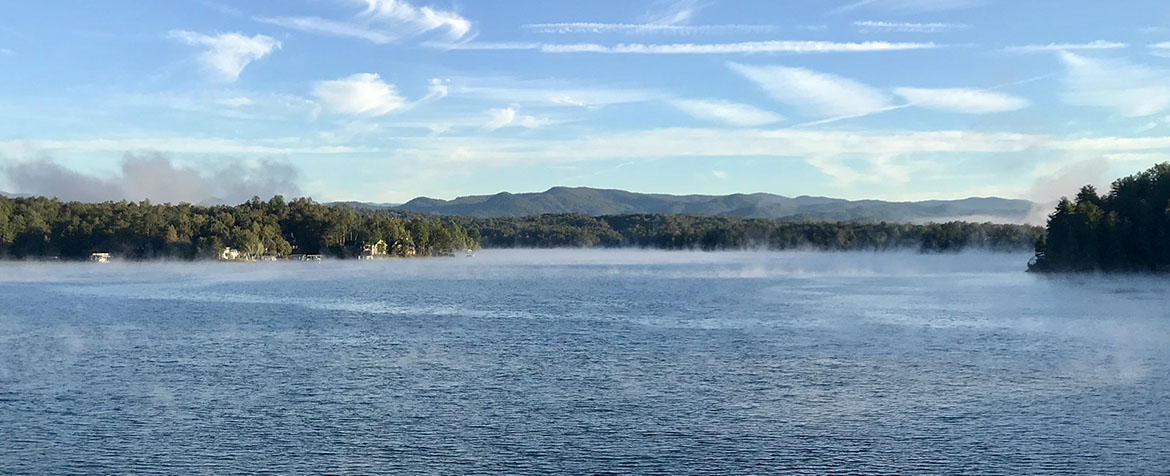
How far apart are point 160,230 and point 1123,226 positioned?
5048 inches

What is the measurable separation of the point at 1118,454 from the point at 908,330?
23.1m

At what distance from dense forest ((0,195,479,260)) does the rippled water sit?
10003 cm

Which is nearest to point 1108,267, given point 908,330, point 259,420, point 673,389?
→ point 908,330

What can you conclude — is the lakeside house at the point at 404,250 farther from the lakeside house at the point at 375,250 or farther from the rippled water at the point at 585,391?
the rippled water at the point at 585,391

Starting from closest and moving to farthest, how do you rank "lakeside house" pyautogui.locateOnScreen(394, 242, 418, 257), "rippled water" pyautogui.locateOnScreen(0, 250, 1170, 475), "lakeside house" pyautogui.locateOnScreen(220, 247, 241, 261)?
"rippled water" pyautogui.locateOnScreen(0, 250, 1170, 475) < "lakeside house" pyautogui.locateOnScreen(220, 247, 241, 261) < "lakeside house" pyautogui.locateOnScreen(394, 242, 418, 257)

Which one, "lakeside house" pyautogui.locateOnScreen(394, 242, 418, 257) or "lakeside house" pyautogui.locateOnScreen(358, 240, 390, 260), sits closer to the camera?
"lakeside house" pyautogui.locateOnScreen(358, 240, 390, 260)

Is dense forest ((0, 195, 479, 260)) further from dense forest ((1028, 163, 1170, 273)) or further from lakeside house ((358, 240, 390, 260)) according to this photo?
dense forest ((1028, 163, 1170, 273))

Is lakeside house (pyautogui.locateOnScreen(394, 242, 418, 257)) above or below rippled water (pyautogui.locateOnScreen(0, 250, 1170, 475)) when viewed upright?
above

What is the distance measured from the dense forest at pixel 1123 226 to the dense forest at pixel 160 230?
11323cm

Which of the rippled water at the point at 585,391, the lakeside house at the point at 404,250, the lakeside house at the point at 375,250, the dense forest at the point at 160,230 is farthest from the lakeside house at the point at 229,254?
the rippled water at the point at 585,391

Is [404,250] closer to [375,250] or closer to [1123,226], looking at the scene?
[375,250]

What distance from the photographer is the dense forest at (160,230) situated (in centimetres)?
14612

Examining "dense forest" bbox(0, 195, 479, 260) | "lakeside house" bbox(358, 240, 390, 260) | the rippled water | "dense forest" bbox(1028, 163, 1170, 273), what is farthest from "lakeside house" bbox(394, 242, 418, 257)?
the rippled water

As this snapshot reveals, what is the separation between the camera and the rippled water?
19422mm
